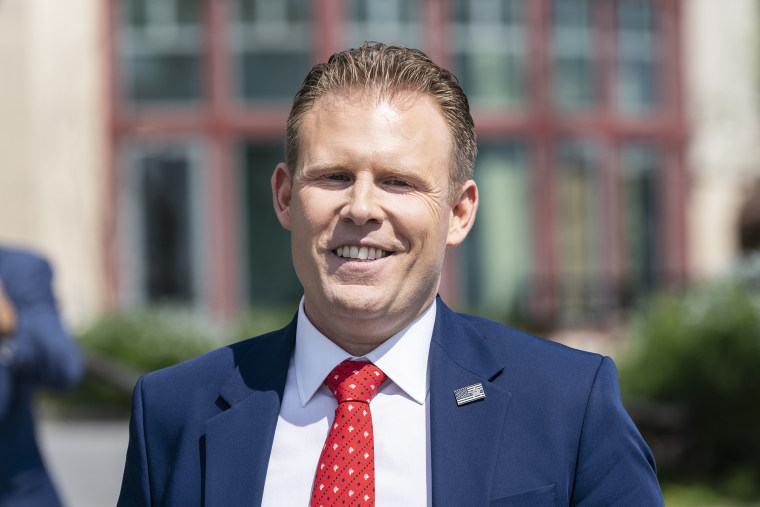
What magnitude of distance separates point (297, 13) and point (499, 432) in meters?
12.8

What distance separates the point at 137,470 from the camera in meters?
2.21

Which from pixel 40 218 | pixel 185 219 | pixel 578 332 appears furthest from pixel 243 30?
pixel 578 332

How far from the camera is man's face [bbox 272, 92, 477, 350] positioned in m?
2.08

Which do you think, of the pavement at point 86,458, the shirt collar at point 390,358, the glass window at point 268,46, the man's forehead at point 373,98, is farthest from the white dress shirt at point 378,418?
the glass window at point 268,46

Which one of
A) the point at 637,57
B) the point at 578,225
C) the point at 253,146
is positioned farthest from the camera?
the point at 637,57

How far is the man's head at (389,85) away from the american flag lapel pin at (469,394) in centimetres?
40

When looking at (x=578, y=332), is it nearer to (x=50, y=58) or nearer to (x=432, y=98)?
(x=50, y=58)

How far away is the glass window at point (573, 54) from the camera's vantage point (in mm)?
14930

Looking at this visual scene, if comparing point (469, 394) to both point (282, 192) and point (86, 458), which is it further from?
point (86, 458)

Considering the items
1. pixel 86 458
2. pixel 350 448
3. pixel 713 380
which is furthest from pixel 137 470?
pixel 86 458

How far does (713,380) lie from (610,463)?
22.6ft

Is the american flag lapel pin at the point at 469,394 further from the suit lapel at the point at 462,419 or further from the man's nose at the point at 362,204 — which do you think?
the man's nose at the point at 362,204

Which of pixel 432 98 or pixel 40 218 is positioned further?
pixel 40 218

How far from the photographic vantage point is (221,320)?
14.3 m
